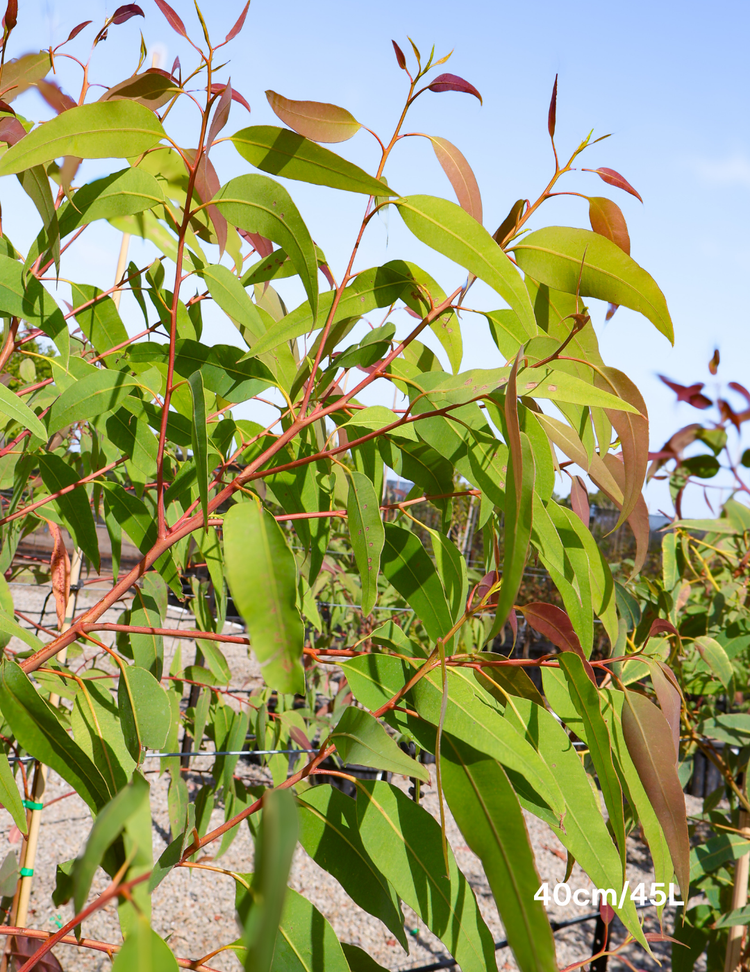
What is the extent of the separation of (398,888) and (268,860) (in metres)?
0.27

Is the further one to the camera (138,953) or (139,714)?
(139,714)

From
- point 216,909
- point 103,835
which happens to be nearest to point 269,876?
point 103,835

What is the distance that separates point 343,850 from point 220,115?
1.49 ft

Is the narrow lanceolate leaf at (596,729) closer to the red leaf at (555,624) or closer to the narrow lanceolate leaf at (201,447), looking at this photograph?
the red leaf at (555,624)

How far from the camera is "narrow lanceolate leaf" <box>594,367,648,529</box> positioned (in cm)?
50

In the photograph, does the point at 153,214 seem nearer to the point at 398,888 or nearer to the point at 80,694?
the point at 80,694

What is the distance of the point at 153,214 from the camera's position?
0.62 m

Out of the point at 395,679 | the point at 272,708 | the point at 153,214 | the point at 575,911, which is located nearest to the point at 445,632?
the point at 395,679

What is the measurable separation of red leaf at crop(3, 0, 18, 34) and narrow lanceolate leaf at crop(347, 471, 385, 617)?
37 cm

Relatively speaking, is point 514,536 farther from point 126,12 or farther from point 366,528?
point 126,12

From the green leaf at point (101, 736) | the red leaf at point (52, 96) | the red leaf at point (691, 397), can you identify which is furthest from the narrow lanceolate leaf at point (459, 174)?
the red leaf at point (691, 397)

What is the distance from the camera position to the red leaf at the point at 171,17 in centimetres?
55

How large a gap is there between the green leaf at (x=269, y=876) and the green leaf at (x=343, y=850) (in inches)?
10.9

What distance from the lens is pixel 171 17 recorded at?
21.9 inches
